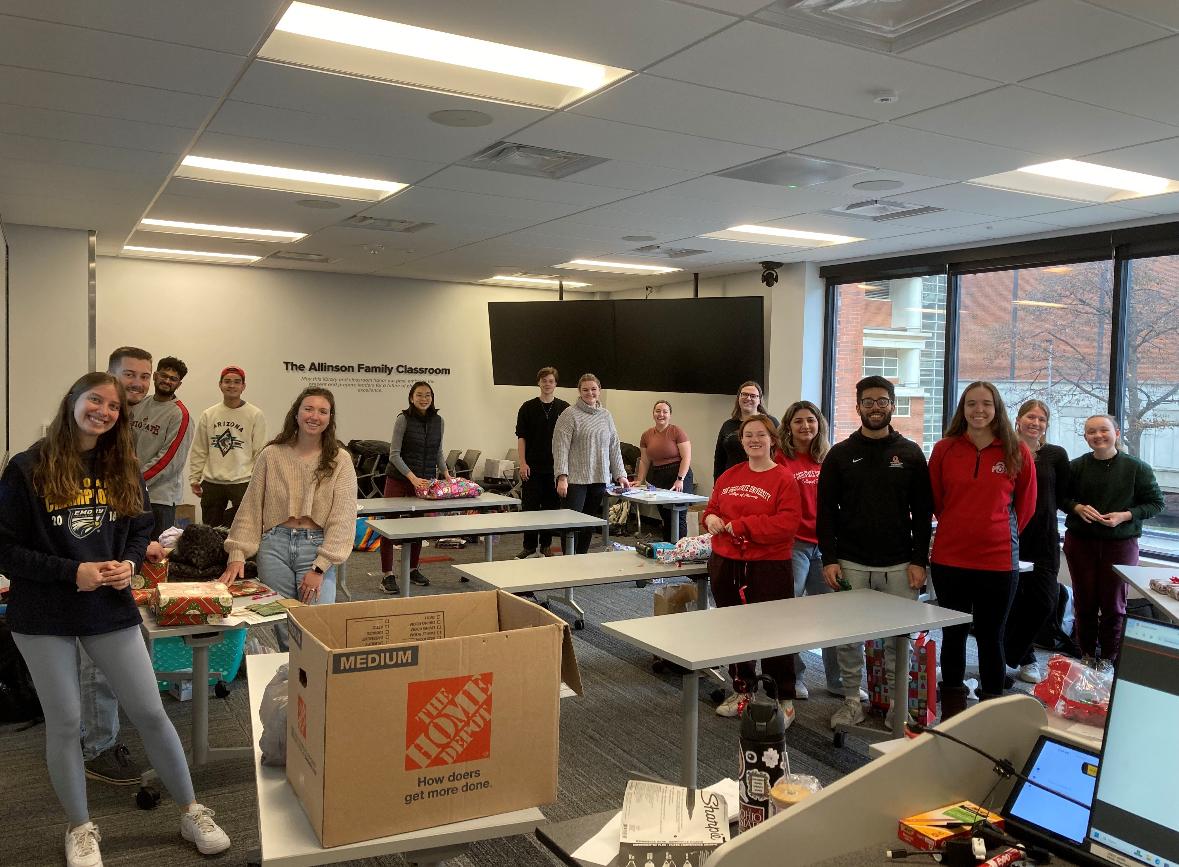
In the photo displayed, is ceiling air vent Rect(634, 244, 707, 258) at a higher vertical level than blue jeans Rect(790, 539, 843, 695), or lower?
higher

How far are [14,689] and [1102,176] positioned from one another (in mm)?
5921

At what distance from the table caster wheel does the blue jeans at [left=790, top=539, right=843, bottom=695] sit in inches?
116

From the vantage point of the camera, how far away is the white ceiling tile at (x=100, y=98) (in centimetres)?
337

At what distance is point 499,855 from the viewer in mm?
3016

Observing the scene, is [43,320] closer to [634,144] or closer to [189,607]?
[189,607]

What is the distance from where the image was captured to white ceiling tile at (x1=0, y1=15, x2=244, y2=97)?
2902 millimetres

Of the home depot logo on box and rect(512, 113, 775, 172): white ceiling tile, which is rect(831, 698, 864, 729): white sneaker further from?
the home depot logo on box

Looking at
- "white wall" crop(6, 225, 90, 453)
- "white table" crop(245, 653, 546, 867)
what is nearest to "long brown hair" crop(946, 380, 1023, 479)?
"white table" crop(245, 653, 546, 867)

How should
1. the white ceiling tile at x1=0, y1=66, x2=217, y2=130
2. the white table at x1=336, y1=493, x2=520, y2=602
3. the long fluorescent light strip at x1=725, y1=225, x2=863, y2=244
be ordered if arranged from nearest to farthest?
1. the white ceiling tile at x1=0, y1=66, x2=217, y2=130
2. the white table at x1=336, y1=493, x2=520, y2=602
3. the long fluorescent light strip at x1=725, y1=225, x2=863, y2=244

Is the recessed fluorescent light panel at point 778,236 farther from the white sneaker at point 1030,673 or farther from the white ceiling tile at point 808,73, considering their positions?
the white sneaker at point 1030,673

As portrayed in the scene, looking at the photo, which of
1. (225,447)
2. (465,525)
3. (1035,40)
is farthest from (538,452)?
(1035,40)

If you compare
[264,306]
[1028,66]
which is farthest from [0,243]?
[1028,66]

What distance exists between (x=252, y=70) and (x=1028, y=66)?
267cm

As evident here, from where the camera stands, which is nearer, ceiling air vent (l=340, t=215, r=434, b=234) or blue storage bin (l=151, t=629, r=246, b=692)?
blue storage bin (l=151, t=629, r=246, b=692)
